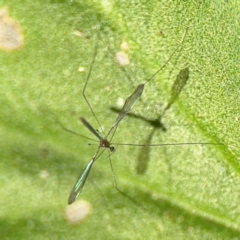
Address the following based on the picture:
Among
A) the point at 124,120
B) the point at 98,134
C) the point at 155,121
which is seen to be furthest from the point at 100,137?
the point at 155,121

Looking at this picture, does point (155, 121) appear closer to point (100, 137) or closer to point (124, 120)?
point (124, 120)

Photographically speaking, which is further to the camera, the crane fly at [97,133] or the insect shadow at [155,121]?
the insect shadow at [155,121]

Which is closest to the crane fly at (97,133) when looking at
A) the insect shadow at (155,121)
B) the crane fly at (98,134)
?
the crane fly at (98,134)

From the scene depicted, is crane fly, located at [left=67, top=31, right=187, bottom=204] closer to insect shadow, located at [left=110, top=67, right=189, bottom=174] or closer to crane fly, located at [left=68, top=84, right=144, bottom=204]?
crane fly, located at [left=68, top=84, right=144, bottom=204]

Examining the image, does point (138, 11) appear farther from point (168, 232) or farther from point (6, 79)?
point (168, 232)

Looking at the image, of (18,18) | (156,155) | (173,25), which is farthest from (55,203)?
(173,25)

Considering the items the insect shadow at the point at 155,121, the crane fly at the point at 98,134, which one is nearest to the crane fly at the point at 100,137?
the crane fly at the point at 98,134

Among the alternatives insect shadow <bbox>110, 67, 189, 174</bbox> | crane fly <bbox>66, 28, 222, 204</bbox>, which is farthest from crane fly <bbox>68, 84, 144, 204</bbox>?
insect shadow <bbox>110, 67, 189, 174</bbox>

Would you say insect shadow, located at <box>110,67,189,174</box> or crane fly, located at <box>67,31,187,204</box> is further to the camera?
insect shadow, located at <box>110,67,189,174</box>

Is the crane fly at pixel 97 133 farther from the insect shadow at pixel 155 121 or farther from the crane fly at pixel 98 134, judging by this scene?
the insect shadow at pixel 155 121
